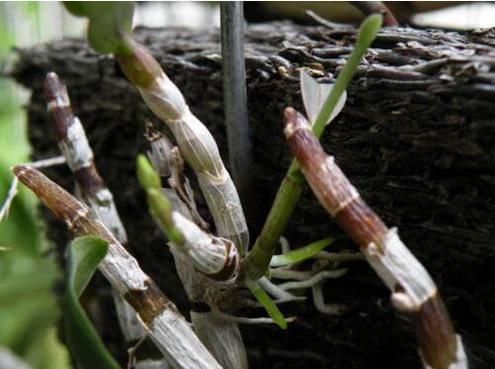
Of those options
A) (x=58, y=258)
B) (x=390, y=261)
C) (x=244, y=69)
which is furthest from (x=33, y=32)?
(x=390, y=261)

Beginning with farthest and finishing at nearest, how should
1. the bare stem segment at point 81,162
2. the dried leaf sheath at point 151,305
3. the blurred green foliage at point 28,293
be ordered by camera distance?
the blurred green foliage at point 28,293, the bare stem segment at point 81,162, the dried leaf sheath at point 151,305

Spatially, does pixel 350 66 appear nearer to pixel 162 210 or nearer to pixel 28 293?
pixel 162 210

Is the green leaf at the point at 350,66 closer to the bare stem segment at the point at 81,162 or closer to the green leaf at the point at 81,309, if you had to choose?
the green leaf at the point at 81,309

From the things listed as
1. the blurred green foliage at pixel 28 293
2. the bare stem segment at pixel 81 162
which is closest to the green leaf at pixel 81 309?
the bare stem segment at pixel 81 162

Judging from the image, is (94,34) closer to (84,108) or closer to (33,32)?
(84,108)

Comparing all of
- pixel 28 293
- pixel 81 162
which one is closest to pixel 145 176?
pixel 81 162

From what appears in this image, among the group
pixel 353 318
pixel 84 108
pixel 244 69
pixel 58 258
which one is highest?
pixel 244 69

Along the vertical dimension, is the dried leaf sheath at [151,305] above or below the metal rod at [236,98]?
below
